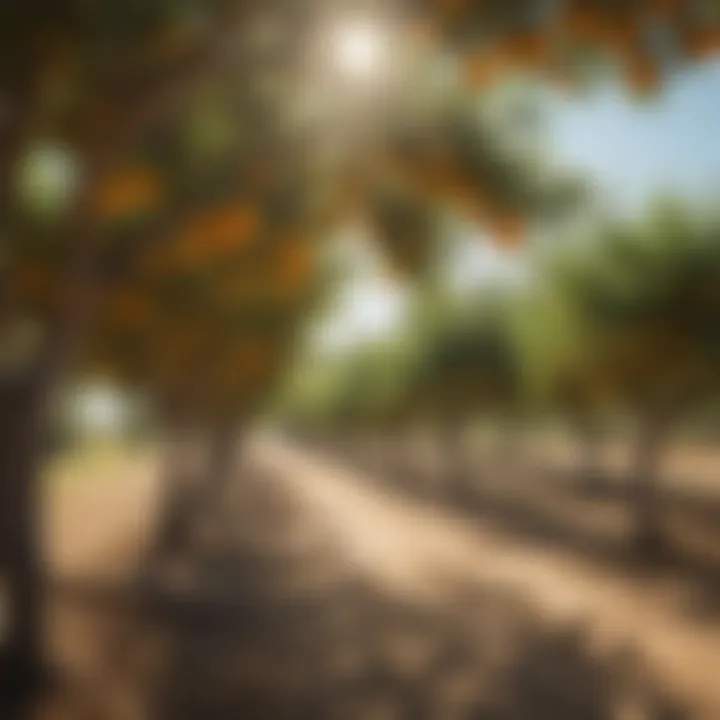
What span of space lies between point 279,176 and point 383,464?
32 centimetres

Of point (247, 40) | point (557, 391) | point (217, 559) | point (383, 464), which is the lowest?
point (217, 559)

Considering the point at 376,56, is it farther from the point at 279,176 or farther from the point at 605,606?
the point at 605,606

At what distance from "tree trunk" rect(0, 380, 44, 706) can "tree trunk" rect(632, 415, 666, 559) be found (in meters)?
0.61

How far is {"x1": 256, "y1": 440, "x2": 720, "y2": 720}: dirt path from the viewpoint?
881mm

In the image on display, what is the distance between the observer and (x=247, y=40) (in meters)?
0.96

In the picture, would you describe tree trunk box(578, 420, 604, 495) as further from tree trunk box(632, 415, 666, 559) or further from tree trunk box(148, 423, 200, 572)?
tree trunk box(148, 423, 200, 572)

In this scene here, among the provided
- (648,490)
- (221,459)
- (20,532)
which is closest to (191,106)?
(221,459)

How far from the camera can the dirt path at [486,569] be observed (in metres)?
0.88

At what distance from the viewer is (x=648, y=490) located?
3.04 ft

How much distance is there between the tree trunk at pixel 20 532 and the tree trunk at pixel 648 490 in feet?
1.99

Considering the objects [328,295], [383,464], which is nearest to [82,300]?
[328,295]

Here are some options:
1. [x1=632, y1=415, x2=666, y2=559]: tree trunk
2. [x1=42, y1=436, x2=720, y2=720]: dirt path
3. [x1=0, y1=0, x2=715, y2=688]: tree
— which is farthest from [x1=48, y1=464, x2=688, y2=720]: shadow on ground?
[x1=0, y1=0, x2=715, y2=688]: tree

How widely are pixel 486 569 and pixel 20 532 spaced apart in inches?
18.6

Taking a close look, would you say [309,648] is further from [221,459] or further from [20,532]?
[20,532]
